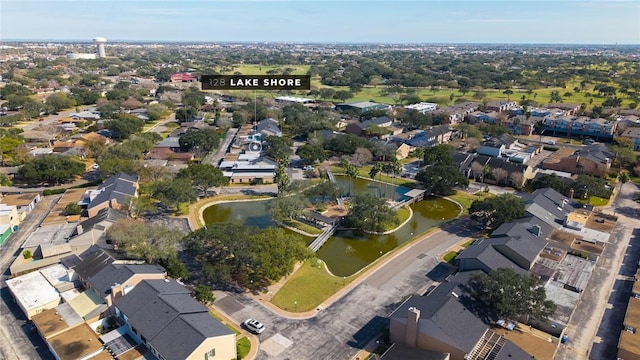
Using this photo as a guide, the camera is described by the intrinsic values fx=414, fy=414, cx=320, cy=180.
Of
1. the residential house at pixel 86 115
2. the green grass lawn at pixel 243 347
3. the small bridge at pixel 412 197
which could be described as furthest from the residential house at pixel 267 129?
the green grass lawn at pixel 243 347

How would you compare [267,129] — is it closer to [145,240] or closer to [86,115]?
[86,115]

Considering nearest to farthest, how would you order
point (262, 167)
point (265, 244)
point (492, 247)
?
point (265, 244) → point (492, 247) → point (262, 167)

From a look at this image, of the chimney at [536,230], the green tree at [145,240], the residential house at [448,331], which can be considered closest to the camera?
the residential house at [448,331]

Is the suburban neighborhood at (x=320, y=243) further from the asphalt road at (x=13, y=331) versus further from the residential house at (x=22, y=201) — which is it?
the residential house at (x=22, y=201)

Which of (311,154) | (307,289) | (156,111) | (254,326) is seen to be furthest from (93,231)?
(156,111)

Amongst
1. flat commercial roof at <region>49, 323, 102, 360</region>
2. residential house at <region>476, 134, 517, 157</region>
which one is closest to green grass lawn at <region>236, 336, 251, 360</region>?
flat commercial roof at <region>49, 323, 102, 360</region>

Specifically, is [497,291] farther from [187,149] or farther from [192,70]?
[192,70]

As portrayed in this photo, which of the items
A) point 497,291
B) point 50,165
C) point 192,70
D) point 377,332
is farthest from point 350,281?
point 192,70
